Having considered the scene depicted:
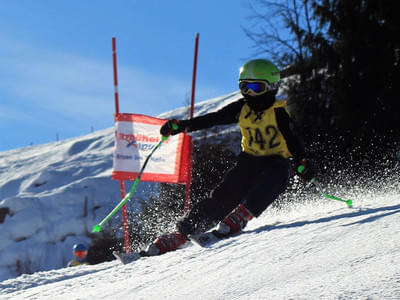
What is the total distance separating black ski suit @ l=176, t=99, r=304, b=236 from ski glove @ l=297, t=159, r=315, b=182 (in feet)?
0.27

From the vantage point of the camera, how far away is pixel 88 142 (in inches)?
1149

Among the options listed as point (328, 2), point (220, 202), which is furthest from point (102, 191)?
point (220, 202)

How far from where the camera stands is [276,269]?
2.25 m

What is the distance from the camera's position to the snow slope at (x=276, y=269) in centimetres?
189

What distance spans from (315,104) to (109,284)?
1149 cm

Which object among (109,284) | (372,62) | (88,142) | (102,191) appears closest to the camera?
(109,284)

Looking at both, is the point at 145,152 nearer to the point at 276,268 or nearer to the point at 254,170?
the point at 254,170

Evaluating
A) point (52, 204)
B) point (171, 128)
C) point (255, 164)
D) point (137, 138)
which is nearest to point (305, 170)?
point (255, 164)

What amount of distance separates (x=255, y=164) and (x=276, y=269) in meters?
1.69

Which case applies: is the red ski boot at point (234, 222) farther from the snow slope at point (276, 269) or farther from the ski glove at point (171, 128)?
the ski glove at point (171, 128)

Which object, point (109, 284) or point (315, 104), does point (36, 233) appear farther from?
point (109, 284)

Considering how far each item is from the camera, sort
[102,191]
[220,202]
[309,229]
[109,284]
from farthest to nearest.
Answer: [102,191], [220,202], [309,229], [109,284]

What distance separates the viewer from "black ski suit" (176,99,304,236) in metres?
3.70

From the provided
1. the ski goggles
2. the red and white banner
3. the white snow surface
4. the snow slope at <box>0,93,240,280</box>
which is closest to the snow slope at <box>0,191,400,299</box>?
the white snow surface
